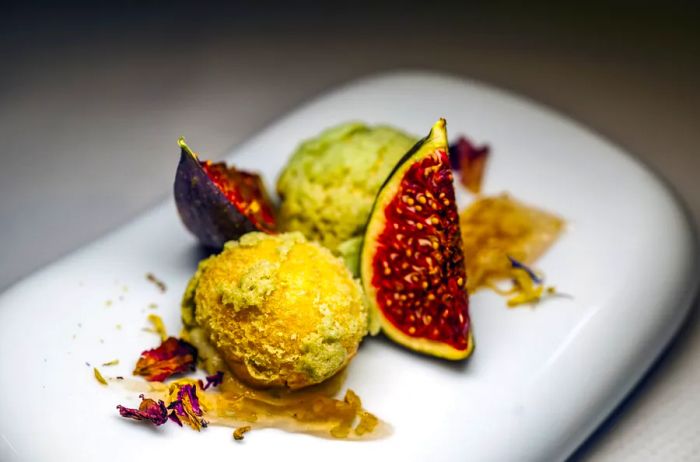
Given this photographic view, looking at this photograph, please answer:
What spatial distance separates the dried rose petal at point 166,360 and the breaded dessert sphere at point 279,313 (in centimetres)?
A: 7

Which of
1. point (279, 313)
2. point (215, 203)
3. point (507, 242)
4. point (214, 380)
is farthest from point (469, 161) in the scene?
point (214, 380)

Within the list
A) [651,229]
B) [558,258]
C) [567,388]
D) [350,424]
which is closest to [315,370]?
[350,424]

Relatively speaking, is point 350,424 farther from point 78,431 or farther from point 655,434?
point 655,434

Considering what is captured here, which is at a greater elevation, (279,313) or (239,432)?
(279,313)

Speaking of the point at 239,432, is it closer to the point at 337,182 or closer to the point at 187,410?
the point at 187,410

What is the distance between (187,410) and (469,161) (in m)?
1.35

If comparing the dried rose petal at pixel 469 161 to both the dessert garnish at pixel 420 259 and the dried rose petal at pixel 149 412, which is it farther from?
the dried rose petal at pixel 149 412

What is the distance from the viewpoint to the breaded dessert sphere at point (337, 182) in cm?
256

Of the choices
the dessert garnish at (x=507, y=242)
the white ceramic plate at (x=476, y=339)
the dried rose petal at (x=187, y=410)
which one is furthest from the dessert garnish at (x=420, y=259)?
the dried rose petal at (x=187, y=410)

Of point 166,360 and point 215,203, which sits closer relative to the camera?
point 166,360

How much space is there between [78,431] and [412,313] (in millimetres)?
874

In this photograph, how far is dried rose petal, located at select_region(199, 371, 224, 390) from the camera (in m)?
Result: 2.25

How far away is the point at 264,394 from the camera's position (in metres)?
2.25

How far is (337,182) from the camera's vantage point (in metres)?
2.58
